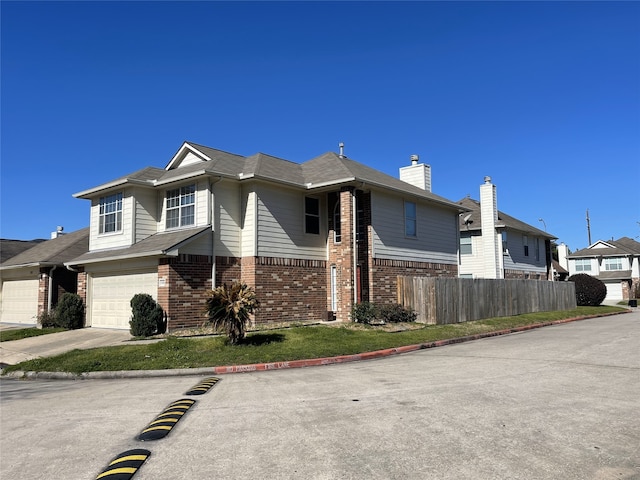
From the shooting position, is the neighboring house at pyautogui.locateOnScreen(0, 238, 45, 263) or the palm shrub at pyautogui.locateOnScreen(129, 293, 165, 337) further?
the neighboring house at pyautogui.locateOnScreen(0, 238, 45, 263)

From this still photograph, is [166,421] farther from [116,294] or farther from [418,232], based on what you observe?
[418,232]

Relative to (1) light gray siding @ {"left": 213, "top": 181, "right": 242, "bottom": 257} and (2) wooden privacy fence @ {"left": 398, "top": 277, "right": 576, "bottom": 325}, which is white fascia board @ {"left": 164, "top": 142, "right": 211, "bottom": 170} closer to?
(1) light gray siding @ {"left": 213, "top": 181, "right": 242, "bottom": 257}

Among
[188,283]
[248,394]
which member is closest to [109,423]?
[248,394]

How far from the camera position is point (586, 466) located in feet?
14.8

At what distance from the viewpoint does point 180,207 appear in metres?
18.6

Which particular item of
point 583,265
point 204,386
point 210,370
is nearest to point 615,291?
point 583,265

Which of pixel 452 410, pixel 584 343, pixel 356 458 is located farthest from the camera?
pixel 584 343

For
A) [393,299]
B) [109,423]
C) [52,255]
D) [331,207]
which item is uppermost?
[331,207]

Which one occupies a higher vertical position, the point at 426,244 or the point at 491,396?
the point at 426,244

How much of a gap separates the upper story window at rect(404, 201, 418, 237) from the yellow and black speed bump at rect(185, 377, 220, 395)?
13.5 metres

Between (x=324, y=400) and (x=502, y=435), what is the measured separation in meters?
2.90

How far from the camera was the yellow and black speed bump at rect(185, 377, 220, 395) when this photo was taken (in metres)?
8.73

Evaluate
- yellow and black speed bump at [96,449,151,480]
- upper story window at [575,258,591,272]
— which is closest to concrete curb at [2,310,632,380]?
yellow and black speed bump at [96,449,151,480]

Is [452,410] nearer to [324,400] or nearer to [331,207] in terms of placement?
[324,400]
